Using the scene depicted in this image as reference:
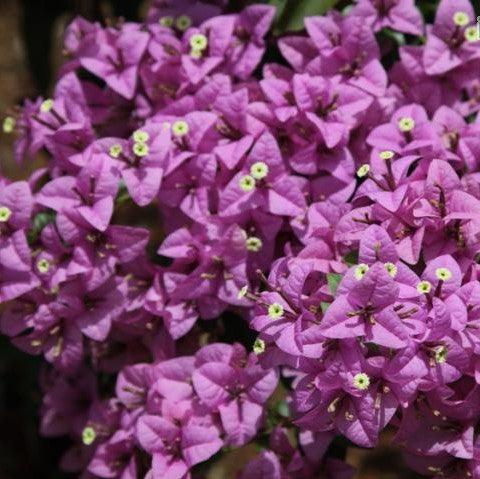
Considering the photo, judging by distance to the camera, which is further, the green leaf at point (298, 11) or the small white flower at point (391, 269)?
the green leaf at point (298, 11)

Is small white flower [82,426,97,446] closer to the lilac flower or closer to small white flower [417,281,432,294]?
small white flower [417,281,432,294]

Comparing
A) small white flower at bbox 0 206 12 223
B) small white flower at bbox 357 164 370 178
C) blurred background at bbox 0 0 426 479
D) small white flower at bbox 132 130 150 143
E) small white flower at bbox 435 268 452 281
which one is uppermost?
small white flower at bbox 132 130 150 143

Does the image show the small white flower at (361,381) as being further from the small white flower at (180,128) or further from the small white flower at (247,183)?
the small white flower at (180,128)

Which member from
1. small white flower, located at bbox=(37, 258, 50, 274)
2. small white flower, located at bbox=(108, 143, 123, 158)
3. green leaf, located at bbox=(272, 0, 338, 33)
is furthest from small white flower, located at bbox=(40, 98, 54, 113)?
green leaf, located at bbox=(272, 0, 338, 33)

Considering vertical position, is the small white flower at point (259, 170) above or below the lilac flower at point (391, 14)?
below

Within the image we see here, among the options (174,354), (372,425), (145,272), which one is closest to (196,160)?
(145,272)

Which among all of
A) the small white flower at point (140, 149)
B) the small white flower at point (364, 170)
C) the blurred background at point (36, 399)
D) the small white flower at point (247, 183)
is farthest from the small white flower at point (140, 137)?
the blurred background at point (36, 399)
